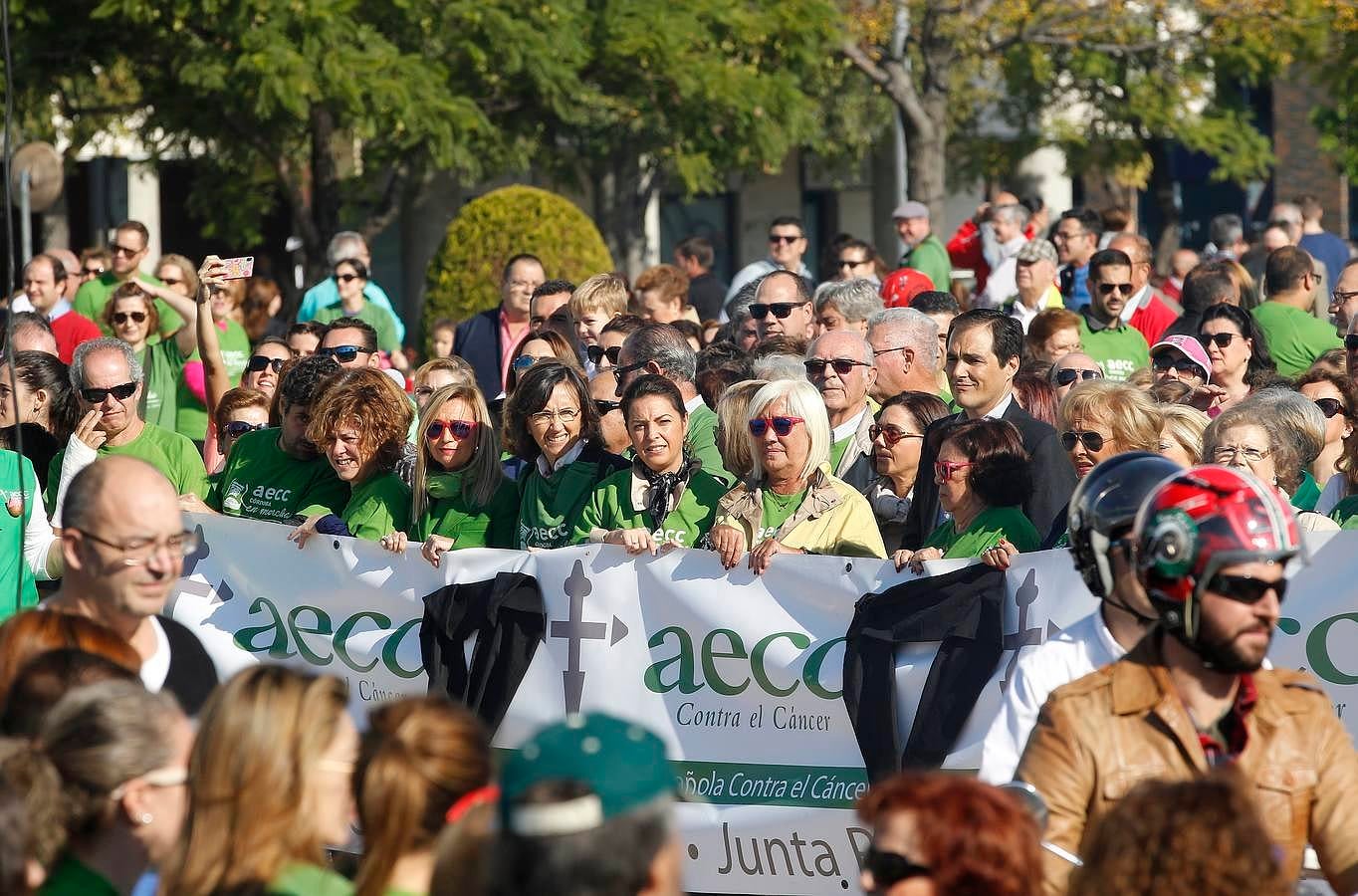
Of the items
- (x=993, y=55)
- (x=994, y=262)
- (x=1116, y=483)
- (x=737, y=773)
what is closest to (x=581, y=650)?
(x=737, y=773)

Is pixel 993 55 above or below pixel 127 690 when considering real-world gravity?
above

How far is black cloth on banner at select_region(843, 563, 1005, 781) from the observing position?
6668mm

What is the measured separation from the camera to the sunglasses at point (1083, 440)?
7.00 meters

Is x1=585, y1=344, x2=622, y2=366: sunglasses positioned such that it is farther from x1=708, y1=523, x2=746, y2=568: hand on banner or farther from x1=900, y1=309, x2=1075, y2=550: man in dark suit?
x1=708, y1=523, x2=746, y2=568: hand on banner

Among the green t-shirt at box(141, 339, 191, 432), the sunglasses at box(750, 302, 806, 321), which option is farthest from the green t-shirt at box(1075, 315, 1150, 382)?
the green t-shirt at box(141, 339, 191, 432)

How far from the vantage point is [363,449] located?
26.3 ft

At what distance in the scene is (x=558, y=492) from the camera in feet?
25.6

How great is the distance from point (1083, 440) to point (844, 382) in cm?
158

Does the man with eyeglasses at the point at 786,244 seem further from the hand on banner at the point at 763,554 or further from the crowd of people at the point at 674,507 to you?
the hand on banner at the point at 763,554

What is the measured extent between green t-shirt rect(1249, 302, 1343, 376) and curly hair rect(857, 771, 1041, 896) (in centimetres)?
767

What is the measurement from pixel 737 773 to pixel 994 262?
24.5 feet

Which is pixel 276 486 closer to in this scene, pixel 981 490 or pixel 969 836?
pixel 981 490

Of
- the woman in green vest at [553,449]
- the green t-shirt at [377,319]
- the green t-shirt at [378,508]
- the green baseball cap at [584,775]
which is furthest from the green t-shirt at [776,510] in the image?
the green t-shirt at [377,319]

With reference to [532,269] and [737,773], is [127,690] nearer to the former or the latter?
[737,773]
